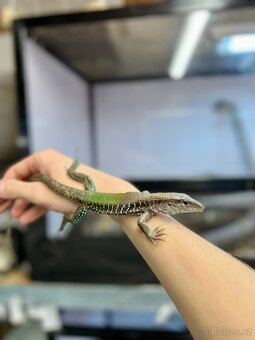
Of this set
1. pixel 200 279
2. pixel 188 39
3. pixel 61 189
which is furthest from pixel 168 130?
pixel 200 279

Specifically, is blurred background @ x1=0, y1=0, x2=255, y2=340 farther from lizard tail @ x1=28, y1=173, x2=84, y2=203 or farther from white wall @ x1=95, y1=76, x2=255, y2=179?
lizard tail @ x1=28, y1=173, x2=84, y2=203

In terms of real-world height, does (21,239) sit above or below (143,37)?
below

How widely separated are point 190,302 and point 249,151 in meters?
1.38

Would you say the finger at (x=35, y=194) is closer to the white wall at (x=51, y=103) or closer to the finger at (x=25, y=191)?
the finger at (x=25, y=191)

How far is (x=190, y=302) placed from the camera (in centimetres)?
53

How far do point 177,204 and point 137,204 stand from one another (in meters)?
0.06

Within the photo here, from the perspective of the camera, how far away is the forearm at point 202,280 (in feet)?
1.61

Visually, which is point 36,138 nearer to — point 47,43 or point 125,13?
point 47,43

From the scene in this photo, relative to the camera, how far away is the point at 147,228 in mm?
Result: 608

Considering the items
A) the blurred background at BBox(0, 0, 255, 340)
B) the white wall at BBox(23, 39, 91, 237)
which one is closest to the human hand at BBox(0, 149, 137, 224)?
the blurred background at BBox(0, 0, 255, 340)

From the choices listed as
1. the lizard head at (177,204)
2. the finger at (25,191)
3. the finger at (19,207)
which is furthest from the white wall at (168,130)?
the lizard head at (177,204)

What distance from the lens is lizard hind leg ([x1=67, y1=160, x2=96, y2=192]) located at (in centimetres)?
74

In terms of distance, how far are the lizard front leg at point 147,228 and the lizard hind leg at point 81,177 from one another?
Answer: 13 centimetres

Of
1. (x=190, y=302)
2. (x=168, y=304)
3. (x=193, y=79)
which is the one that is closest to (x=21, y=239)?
(x=168, y=304)
